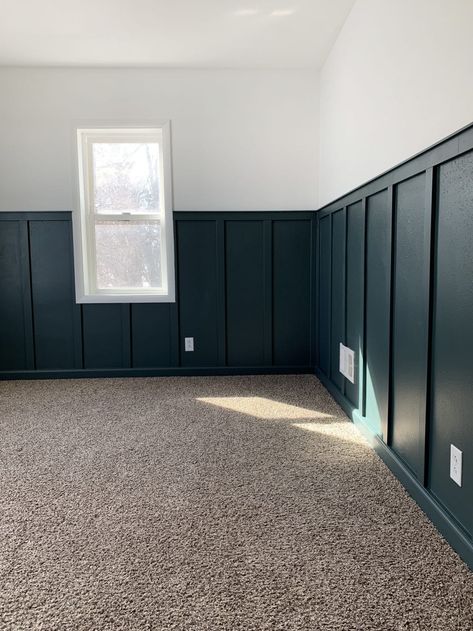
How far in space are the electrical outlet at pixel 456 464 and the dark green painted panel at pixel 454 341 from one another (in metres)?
0.02

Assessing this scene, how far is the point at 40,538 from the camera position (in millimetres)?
1711

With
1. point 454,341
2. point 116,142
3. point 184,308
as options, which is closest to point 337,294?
point 184,308

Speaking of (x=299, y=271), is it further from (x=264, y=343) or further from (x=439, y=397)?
(x=439, y=397)

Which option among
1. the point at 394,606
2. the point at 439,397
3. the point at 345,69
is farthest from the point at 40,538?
the point at 345,69

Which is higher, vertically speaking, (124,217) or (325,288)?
(124,217)

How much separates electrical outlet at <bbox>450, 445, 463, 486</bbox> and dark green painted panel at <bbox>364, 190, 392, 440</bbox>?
668mm

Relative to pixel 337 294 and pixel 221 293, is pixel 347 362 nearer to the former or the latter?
pixel 337 294

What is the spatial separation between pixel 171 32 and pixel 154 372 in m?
2.69

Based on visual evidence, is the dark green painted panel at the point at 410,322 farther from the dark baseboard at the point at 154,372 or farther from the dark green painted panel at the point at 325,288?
the dark baseboard at the point at 154,372

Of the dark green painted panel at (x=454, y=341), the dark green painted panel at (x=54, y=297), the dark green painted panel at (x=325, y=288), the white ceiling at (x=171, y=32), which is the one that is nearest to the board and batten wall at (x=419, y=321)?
the dark green painted panel at (x=454, y=341)

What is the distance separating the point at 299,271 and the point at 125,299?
158 cm

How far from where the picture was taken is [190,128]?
391 centimetres

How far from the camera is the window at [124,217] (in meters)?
3.96

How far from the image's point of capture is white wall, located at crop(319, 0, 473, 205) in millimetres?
1595
